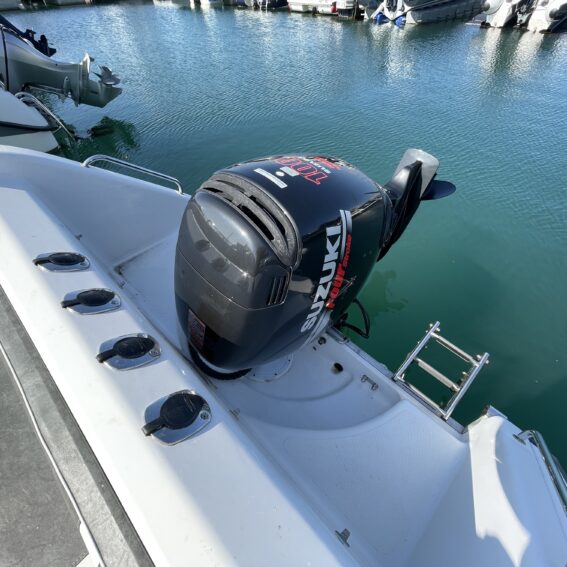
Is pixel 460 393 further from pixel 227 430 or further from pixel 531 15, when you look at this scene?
pixel 531 15

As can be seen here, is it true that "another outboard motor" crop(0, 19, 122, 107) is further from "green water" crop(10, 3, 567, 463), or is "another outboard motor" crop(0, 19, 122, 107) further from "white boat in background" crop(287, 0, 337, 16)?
"white boat in background" crop(287, 0, 337, 16)

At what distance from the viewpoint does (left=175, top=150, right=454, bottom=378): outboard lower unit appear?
4.12ft

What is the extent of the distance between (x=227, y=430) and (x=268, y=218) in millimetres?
666

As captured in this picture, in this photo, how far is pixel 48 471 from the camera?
1.21 m

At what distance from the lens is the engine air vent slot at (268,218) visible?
1243 mm

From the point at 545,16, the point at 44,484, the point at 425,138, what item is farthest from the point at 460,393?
the point at 545,16

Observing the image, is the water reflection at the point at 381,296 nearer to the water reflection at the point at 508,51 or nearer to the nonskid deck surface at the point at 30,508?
the nonskid deck surface at the point at 30,508

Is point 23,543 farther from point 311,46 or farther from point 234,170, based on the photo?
point 311,46

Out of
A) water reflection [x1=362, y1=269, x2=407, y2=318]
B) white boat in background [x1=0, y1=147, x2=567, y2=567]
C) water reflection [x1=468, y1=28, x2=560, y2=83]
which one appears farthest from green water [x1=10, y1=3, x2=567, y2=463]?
white boat in background [x1=0, y1=147, x2=567, y2=567]

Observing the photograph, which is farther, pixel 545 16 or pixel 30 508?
pixel 545 16

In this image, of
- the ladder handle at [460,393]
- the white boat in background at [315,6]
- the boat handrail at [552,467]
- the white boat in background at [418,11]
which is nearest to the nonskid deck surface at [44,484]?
the ladder handle at [460,393]

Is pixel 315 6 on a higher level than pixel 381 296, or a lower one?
higher

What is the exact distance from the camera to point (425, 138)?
5957 millimetres

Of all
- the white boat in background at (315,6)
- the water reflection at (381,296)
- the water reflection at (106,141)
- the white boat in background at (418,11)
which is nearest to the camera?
the water reflection at (381,296)
